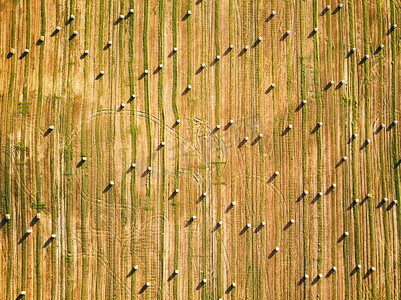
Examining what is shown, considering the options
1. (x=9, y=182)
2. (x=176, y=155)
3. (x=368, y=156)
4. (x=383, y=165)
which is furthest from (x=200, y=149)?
(x=383, y=165)

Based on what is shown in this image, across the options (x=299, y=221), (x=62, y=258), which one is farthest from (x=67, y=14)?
(x=299, y=221)

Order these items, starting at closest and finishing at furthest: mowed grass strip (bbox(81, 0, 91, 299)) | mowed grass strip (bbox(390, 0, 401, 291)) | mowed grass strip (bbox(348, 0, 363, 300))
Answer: mowed grass strip (bbox(81, 0, 91, 299)), mowed grass strip (bbox(348, 0, 363, 300)), mowed grass strip (bbox(390, 0, 401, 291))

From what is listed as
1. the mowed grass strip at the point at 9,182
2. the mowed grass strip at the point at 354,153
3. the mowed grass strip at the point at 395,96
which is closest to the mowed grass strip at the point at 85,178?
the mowed grass strip at the point at 9,182

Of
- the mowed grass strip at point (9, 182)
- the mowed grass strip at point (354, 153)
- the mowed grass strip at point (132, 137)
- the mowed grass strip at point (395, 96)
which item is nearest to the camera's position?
the mowed grass strip at point (9, 182)

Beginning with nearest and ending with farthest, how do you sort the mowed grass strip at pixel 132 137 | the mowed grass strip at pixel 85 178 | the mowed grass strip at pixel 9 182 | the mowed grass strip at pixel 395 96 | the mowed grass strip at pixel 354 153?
1. the mowed grass strip at pixel 9 182
2. the mowed grass strip at pixel 85 178
3. the mowed grass strip at pixel 132 137
4. the mowed grass strip at pixel 354 153
5. the mowed grass strip at pixel 395 96

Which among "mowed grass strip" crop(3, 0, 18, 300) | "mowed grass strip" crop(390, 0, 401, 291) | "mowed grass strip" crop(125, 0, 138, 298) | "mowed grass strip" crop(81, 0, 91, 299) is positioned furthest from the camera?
"mowed grass strip" crop(390, 0, 401, 291)

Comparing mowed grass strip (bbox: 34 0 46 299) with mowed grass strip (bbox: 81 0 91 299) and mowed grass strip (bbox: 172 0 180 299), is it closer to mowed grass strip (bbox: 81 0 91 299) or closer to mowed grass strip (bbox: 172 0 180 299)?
mowed grass strip (bbox: 81 0 91 299)

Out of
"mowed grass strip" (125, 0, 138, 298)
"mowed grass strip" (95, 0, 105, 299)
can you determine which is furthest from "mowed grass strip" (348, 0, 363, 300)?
"mowed grass strip" (95, 0, 105, 299)

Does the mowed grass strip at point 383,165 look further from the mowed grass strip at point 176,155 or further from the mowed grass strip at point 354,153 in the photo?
the mowed grass strip at point 176,155

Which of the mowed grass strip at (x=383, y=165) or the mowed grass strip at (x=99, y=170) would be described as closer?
the mowed grass strip at (x=99, y=170)
